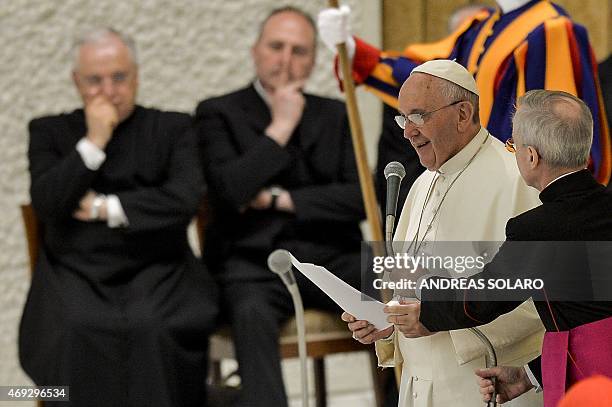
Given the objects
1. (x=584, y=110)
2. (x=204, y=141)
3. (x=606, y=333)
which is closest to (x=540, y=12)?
(x=584, y=110)

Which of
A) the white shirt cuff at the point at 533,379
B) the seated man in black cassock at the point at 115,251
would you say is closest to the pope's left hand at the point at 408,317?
the white shirt cuff at the point at 533,379

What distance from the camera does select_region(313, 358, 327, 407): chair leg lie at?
273cm

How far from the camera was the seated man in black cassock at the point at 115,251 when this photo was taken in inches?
95.1

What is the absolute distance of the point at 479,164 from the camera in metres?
1.08

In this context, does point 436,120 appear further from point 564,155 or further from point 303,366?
point 303,366

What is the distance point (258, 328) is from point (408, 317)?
54.9 inches

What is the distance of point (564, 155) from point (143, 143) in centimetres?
166

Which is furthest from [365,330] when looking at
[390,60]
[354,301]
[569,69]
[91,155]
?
[91,155]

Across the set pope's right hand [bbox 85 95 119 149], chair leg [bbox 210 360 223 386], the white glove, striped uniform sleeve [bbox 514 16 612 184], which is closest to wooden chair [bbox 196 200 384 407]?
chair leg [bbox 210 360 223 386]

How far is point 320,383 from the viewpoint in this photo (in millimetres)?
2773

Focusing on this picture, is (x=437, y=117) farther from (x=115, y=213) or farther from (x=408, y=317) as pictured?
(x=115, y=213)

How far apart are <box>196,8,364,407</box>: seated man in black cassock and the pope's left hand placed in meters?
1.07

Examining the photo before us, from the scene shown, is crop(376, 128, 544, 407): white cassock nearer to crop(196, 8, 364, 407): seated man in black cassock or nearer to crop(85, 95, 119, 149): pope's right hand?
crop(196, 8, 364, 407): seated man in black cassock

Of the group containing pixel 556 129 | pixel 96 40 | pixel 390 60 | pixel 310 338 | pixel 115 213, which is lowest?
pixel 310 338
